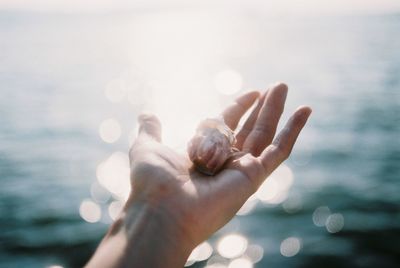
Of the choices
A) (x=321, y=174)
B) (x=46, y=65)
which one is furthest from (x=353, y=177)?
(x=46, y=65)

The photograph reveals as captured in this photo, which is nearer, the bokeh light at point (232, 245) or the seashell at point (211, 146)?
the seashell at point (211, 146)

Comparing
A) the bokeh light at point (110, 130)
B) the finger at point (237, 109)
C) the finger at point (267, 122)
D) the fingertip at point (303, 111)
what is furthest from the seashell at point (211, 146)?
the bokeh light at point (110, 130)

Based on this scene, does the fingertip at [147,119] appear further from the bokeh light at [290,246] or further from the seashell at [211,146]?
the bokeh light at [290,246]

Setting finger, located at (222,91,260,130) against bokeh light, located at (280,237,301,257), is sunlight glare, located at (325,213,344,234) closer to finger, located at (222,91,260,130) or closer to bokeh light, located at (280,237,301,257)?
bokeh light, located at (280,237,301,257)

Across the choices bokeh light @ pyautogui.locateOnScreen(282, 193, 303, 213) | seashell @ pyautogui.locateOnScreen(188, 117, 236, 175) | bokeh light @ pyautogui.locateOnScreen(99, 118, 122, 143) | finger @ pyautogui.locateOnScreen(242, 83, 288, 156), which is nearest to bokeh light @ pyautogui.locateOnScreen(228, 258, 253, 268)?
bokeh light @ pyautogui.locateOnScreen(282, 193, 303, 213)

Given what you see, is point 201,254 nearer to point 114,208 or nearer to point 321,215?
point 321,215

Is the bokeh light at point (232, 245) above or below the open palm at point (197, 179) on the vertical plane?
above
